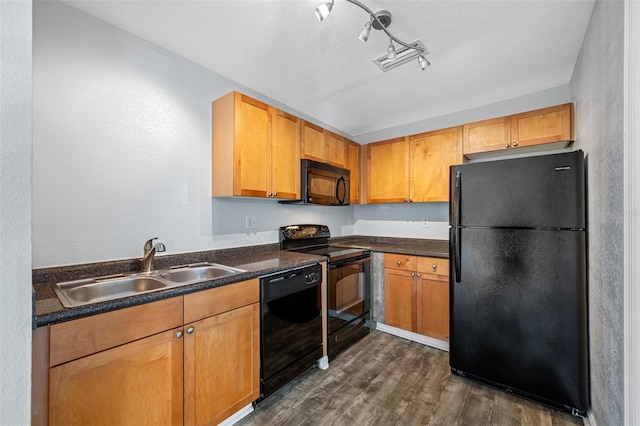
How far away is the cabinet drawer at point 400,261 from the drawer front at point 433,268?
0.07 meters

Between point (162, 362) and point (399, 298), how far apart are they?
2.19 meters

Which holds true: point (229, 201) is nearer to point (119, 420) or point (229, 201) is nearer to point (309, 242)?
point (309, 242)

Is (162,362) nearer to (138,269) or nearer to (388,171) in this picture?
(138,269)

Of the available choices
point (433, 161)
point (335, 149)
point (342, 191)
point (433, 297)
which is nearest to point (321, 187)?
point (342, 191)

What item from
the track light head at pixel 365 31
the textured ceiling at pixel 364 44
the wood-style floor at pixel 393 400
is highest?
the textured ceiling at pixel 364 44

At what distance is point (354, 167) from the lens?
351cm

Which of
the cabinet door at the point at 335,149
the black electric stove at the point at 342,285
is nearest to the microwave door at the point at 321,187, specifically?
the cabinet door at the point at 335,149

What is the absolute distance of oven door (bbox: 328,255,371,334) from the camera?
8.04 ft

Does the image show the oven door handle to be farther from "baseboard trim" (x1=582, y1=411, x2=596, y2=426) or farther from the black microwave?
"baseboard trim" (x1=582, y1=411, x2=596, y2=426)

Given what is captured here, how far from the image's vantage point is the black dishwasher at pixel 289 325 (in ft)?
5.98

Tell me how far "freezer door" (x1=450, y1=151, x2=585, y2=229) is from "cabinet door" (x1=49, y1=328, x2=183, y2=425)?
2109mm

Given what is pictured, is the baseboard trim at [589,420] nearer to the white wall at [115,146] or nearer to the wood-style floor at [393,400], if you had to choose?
the wood-style floor at [393,400]

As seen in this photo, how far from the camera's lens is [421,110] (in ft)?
9.90
